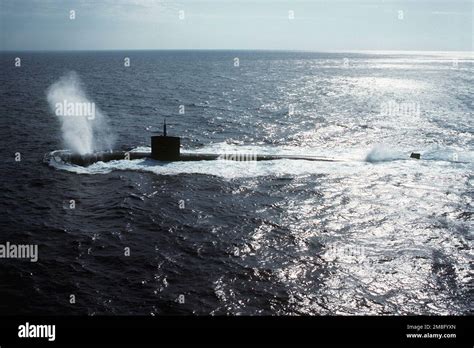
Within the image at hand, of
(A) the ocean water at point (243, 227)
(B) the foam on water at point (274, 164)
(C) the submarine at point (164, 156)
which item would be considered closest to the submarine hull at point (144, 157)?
(C) the submarine at point (164, 156)

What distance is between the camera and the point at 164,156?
44938 mm

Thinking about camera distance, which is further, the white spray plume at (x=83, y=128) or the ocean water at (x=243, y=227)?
the white spray plume at (x=83, y=128)

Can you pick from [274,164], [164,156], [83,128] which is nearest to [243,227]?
[274,164]

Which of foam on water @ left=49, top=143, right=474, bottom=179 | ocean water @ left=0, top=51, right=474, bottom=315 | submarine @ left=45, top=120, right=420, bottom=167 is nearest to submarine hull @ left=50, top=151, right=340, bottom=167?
submarine @ left=45, top=120, right=420, bottom=167

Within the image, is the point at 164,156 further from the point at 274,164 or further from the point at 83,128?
the point at 83,128

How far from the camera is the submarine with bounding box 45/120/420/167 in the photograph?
44219 millimetres

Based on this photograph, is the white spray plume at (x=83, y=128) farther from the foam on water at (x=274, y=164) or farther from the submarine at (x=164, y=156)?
the foam on water at (x=274, y=164)

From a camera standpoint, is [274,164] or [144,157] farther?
[144,157]

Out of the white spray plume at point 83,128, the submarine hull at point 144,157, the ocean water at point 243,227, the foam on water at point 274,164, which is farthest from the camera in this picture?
the white spray plume at point 83,128

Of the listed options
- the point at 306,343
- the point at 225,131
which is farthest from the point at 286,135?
the point at 306,343

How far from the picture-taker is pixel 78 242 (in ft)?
87.6

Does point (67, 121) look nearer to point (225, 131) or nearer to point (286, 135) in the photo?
point (225, 131)

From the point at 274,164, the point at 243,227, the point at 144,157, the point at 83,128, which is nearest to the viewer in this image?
the point at 243,227

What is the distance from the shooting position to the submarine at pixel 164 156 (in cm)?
4422
